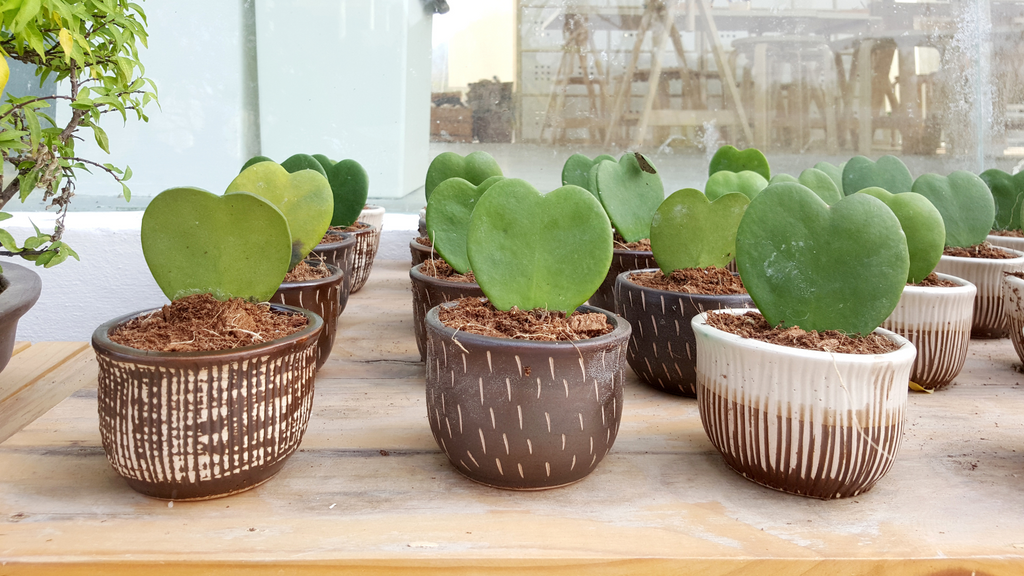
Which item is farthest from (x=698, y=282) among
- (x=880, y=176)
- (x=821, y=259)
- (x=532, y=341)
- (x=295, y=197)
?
(x=880, y=176)

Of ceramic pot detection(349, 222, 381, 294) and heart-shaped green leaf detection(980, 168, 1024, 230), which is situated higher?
heart-shaped green leaf detection(980, 168, 1024, 230)

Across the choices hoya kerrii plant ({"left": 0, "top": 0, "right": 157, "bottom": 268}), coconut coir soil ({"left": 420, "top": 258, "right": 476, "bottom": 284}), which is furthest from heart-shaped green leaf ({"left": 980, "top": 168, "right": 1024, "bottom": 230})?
hoya kerrii plant ({"left": 0, "top": 0, "right": 157, "bottom": 268})

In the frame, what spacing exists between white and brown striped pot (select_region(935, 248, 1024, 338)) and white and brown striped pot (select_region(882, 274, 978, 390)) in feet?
0.54

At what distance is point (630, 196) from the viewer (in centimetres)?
97

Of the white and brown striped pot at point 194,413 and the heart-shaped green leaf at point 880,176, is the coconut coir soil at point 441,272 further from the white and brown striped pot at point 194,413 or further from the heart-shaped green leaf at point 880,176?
the heart-shaped green leaf at point 880,176

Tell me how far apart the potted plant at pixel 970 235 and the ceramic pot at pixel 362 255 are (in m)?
0.81

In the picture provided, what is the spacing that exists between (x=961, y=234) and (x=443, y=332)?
30.8 inches

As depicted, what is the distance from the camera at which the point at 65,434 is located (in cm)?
62

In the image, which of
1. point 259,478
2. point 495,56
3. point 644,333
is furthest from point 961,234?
point 495,56

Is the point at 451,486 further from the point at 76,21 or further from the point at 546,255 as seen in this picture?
the point at 76,21

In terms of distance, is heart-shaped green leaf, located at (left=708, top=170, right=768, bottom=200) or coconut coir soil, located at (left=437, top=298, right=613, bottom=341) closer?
coconut coir soil, located at (left=437, top=298, right=613, bottom=341)

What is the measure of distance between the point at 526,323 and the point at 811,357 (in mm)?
203

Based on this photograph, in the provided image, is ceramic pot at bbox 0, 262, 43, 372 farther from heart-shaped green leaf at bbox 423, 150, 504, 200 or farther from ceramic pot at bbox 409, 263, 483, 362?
heart-shaped green leaf at bbox 423, 150, 504, 200

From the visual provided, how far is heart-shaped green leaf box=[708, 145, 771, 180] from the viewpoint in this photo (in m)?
1.17
